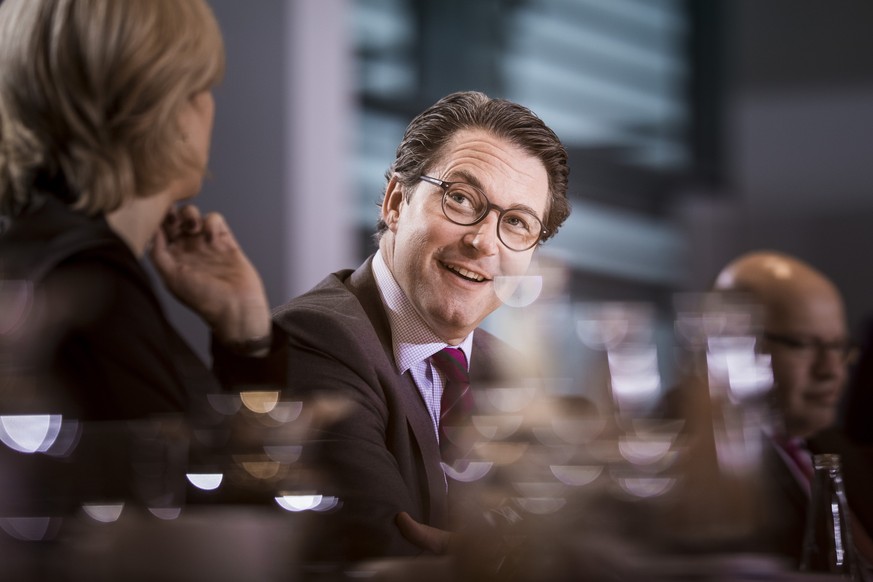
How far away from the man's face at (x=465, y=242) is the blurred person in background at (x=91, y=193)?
148 millimetres

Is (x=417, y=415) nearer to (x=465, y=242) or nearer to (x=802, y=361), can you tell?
(x=465, y=242)

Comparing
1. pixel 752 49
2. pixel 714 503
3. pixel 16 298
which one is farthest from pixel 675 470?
pixel 752 49

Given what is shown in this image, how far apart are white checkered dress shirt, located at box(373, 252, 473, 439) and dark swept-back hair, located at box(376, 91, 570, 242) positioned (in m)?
0.09

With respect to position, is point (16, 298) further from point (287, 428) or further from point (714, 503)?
point (714, 503)

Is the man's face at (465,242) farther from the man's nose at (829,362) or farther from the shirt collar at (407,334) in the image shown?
the man's nose at (829,362)

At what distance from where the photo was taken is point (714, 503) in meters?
0.67

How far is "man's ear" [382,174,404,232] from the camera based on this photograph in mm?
747

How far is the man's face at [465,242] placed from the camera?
705mm

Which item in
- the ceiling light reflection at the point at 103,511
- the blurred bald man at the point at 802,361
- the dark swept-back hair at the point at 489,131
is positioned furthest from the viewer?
the blurred bald man at the point at 802,361

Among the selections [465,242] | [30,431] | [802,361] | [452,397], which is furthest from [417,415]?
[802,361]

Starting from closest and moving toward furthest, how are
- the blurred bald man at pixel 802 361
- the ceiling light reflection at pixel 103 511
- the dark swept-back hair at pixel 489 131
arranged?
the ceiling light reflection at pixel 103 511
the dark swept-back hair at pixel 489 131
the blurred bald man at pixel 802 361

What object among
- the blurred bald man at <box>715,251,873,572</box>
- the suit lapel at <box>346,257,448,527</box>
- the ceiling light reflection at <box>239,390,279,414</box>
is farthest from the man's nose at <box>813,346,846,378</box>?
the ceiling light reflection at <box>239,390,279,414</box>

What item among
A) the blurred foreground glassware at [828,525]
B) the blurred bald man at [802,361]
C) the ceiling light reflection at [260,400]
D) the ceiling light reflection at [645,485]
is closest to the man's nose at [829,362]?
the blurred bald man at [802,361]

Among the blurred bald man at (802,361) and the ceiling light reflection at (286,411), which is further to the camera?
the blurred bald man at (802,361)
